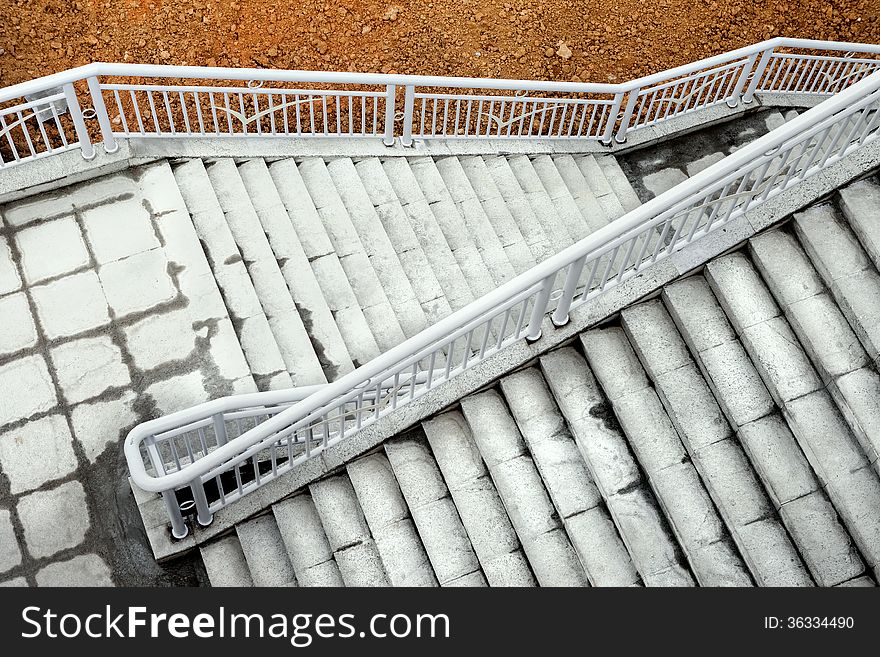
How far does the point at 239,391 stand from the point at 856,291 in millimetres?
4940

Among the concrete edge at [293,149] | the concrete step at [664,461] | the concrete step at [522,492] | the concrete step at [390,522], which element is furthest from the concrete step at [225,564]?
the concrete edge at [293,149]

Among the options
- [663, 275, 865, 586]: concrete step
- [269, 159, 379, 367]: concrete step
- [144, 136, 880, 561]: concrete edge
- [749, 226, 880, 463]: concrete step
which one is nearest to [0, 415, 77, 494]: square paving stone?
[144, 136, 880, 561]: concrete edge

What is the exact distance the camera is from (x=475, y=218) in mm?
8492

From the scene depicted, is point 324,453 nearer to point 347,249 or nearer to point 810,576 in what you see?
point 347,249

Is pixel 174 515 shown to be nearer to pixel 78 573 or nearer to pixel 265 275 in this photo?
pixel 78 573

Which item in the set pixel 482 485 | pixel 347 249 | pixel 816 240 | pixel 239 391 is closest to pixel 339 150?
pixel 347 249

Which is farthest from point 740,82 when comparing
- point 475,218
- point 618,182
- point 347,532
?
point 347,532

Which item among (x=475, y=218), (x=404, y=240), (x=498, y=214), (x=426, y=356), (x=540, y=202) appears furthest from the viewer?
(x=540, y=202)

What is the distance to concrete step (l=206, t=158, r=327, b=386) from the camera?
684cm

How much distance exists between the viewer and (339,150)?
8.30 metres

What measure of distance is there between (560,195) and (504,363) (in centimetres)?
334

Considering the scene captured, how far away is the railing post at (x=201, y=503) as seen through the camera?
556 cm

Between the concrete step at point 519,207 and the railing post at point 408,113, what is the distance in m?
0.97
